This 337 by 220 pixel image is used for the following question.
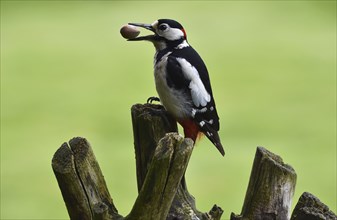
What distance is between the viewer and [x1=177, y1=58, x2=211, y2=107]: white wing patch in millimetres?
2996

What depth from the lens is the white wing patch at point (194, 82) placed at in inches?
118

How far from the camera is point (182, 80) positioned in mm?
3023

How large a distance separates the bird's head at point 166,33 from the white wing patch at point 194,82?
0.06 m

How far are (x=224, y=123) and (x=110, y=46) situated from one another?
1747mm

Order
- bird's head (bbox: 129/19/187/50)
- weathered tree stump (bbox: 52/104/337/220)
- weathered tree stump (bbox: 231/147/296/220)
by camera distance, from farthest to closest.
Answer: bird's head (bbox: 129/19/187/50) < weathered tree stump (bbox: 231/147/296/220) < weathered tree stump (bbox: 52/104/337/220)

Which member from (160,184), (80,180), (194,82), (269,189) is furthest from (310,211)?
(194,82)

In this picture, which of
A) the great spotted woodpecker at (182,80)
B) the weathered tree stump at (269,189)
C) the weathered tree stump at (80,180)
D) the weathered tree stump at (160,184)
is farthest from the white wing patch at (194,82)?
the weathered tree stump at (80,180)

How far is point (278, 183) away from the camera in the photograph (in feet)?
7.90

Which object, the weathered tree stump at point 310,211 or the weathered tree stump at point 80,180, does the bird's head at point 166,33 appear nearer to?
the weathered tree stump at point 80,180


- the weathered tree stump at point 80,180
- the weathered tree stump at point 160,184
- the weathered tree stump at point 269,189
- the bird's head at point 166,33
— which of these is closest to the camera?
the weathered tree stump at point 160,184

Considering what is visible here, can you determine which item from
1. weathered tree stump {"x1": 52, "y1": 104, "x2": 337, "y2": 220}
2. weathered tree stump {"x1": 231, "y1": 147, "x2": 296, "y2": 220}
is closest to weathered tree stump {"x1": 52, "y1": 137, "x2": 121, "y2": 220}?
weathered tree stump {"x1": 52, "y1": 104, "x2": 337, "y2": 220}

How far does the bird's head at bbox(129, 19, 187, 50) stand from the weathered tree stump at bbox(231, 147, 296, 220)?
2.15 feet

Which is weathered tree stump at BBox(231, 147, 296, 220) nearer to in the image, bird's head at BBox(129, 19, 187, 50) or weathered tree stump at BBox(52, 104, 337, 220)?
weathered tree stump at BBox(52, 104, 337, 220)

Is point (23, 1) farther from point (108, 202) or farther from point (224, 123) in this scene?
point (108, 202)
